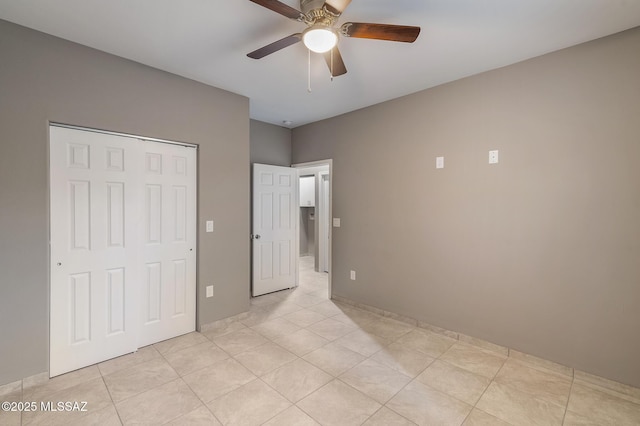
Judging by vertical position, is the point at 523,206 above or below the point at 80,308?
above

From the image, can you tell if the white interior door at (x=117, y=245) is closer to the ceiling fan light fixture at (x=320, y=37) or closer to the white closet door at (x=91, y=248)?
the white closet door at (x=91, y=248)

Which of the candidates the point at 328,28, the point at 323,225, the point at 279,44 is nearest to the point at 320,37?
the point at 328,28

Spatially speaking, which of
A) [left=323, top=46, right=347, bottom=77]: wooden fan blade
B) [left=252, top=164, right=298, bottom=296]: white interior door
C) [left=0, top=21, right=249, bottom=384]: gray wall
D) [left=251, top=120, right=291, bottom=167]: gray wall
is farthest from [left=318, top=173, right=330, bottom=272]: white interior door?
[left=323, top=46, right=347, bottom=77]: wooden fan blade

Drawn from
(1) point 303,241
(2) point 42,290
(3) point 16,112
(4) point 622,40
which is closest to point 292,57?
(3) point 16,112

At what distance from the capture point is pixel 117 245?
104 inches

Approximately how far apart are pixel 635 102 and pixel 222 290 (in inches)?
161

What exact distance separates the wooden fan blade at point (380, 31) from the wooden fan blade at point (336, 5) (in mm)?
99

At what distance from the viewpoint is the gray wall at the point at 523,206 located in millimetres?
2197

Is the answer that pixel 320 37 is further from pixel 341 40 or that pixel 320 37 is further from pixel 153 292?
pixel 153 292

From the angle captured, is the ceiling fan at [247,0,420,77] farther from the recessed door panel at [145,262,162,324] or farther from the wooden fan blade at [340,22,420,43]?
the recessed door panel at [145,262,162,324]

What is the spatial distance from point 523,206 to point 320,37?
90.3 inches

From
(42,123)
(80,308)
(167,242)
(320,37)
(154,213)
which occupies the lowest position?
(80,308)

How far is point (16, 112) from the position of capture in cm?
213

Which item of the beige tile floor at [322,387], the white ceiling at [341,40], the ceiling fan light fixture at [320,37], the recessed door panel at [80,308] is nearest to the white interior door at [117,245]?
the recessed door panel at [80,308]
